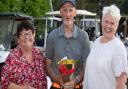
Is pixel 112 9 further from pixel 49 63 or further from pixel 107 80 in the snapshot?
pixel 49 63

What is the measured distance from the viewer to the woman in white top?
3918 millimetres

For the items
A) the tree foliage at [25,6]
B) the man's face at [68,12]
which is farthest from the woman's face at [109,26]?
the tree foliage at [25,6]

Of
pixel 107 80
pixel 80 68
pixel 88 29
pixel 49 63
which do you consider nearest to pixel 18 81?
pixel 49 63

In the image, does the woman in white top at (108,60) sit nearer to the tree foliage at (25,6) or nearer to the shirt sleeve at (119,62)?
the shirt sleeve at (119,62)

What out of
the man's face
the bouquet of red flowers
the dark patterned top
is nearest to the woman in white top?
the bouquet of red flowers

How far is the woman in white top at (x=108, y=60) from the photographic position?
3.92 meters

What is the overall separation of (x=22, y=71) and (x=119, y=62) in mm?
1085

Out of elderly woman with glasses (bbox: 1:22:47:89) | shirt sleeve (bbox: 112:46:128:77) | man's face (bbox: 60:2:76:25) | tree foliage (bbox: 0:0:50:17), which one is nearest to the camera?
shirt sleeve (bbox: 112:46:128:77)

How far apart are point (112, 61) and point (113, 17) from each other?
0.42 meters

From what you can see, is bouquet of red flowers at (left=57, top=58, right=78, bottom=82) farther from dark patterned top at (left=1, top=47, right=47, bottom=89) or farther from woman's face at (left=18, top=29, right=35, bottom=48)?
woman's face at (left=18, top=29, right=35, bottom=48)

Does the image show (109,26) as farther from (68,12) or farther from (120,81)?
(68,12)

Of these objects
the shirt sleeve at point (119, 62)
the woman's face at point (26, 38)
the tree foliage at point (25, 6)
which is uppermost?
the woman's face at point (26, 38)

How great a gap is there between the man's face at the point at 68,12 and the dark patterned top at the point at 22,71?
503mm

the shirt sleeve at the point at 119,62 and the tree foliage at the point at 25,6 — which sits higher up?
the shirt sleeve at the point at 119,62
